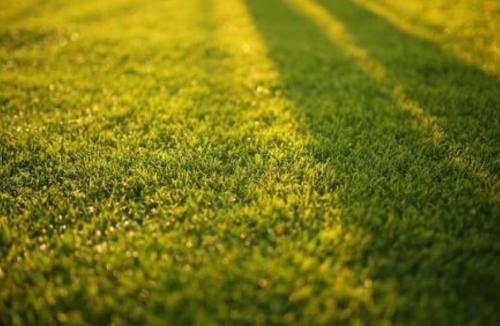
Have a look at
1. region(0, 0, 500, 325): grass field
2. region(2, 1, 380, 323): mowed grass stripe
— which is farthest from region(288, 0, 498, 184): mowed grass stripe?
region(2, 1, 380, 323): mowed grass stripe

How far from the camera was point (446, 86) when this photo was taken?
4.34m

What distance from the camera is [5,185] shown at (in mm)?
2928

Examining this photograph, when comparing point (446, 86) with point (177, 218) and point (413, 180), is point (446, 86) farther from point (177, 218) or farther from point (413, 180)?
point (177, 218)

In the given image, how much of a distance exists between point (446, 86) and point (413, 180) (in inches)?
84.6

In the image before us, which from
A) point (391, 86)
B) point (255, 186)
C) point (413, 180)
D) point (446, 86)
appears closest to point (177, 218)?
point (255, 186)

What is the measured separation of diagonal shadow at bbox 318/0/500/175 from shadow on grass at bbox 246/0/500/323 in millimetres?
17

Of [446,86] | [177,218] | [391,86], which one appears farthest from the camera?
[391,86]

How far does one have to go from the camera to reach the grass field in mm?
1993

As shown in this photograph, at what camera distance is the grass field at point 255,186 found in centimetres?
199

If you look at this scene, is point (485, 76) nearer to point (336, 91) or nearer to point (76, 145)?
point (336, 91)

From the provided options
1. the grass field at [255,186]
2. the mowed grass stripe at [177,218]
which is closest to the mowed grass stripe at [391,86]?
the grass field at [255,186]

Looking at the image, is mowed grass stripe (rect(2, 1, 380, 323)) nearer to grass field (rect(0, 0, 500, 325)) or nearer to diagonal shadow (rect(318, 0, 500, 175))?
grass field (rect(0, 0, 500, 325))

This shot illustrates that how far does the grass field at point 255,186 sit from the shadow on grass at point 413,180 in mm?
14

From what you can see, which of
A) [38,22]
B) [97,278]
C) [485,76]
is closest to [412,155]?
[485,76]
